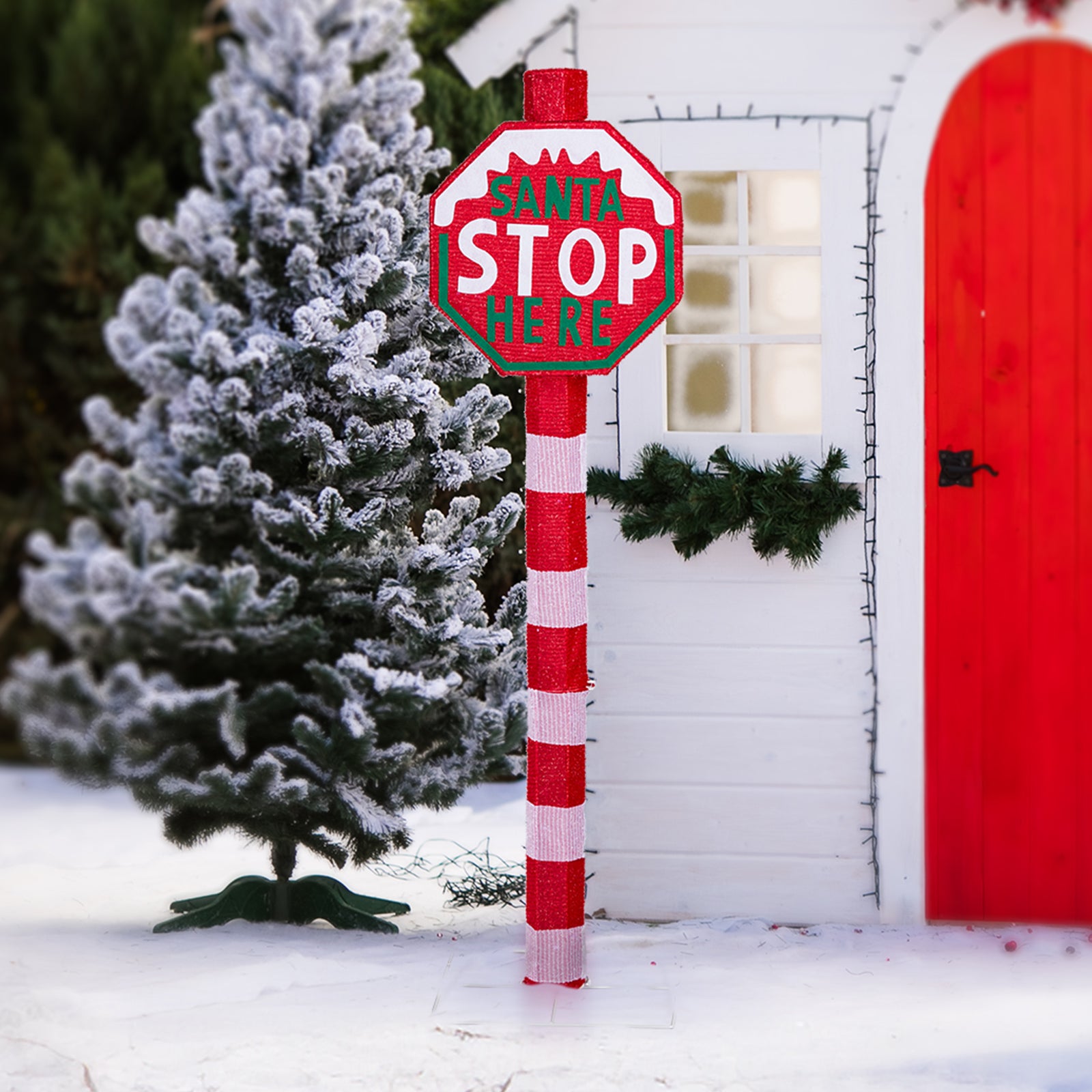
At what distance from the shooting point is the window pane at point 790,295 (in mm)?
3738

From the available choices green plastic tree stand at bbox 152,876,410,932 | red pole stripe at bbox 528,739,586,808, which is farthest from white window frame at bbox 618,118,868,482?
green plastic tree stand at bbox 152,876,410,932

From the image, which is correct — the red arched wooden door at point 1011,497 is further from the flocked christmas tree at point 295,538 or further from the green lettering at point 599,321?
the flocked christmas tree at point 295,538

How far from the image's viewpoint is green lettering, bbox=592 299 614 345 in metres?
3.11

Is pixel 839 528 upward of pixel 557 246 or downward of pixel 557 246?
downward

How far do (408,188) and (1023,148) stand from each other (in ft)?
5.39

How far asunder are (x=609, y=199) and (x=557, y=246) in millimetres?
153

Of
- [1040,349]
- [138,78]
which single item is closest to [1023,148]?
[1040,349]

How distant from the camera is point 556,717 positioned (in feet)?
10.4

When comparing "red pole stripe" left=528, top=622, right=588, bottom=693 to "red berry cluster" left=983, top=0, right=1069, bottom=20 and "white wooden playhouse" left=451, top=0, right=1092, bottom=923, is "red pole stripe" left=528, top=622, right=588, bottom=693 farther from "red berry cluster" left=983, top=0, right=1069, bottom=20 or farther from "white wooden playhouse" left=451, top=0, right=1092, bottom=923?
"red berry cluster" left=983, top=0, right=1069, bottom=20

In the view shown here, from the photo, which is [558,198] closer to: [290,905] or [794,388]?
[794,388]

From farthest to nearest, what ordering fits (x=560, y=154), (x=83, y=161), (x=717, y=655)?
(x=83, y=161) < (x=717, y=655) < (x=560, y=154)

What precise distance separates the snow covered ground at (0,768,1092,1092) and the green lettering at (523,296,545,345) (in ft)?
4.85

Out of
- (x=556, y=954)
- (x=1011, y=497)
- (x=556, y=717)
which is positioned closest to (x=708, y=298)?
(x=1011, y=497)

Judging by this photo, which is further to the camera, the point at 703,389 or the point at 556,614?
the point at 703,389
